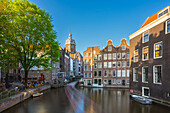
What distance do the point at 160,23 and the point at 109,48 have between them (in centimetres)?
2245

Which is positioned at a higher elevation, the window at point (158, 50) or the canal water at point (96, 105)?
the window at point (158, 50)

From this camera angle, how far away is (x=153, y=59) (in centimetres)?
1795

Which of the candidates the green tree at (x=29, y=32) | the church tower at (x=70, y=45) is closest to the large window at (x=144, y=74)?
the green tree at (x=29, y=32)

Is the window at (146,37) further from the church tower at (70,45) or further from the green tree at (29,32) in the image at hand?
the church tower at (70,45)

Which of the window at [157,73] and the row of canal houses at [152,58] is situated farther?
the window at [157,73]

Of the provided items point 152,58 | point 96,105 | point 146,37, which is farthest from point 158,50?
point 96,105

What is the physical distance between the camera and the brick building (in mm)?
15867

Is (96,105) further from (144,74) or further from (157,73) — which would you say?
(157,73)

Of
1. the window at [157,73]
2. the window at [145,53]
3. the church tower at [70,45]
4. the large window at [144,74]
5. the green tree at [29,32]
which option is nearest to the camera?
the window at [157,73]

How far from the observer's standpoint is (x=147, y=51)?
64.2 ft

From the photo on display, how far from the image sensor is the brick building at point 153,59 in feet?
52.1

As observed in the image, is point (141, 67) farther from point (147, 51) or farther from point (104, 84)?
point (104, 84)

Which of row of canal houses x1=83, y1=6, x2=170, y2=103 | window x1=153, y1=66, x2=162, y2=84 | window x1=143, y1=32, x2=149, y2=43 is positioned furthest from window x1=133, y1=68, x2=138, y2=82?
window x1=143, y1=32, x2=149, y2=43

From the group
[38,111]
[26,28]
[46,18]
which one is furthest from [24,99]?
[46,18]
